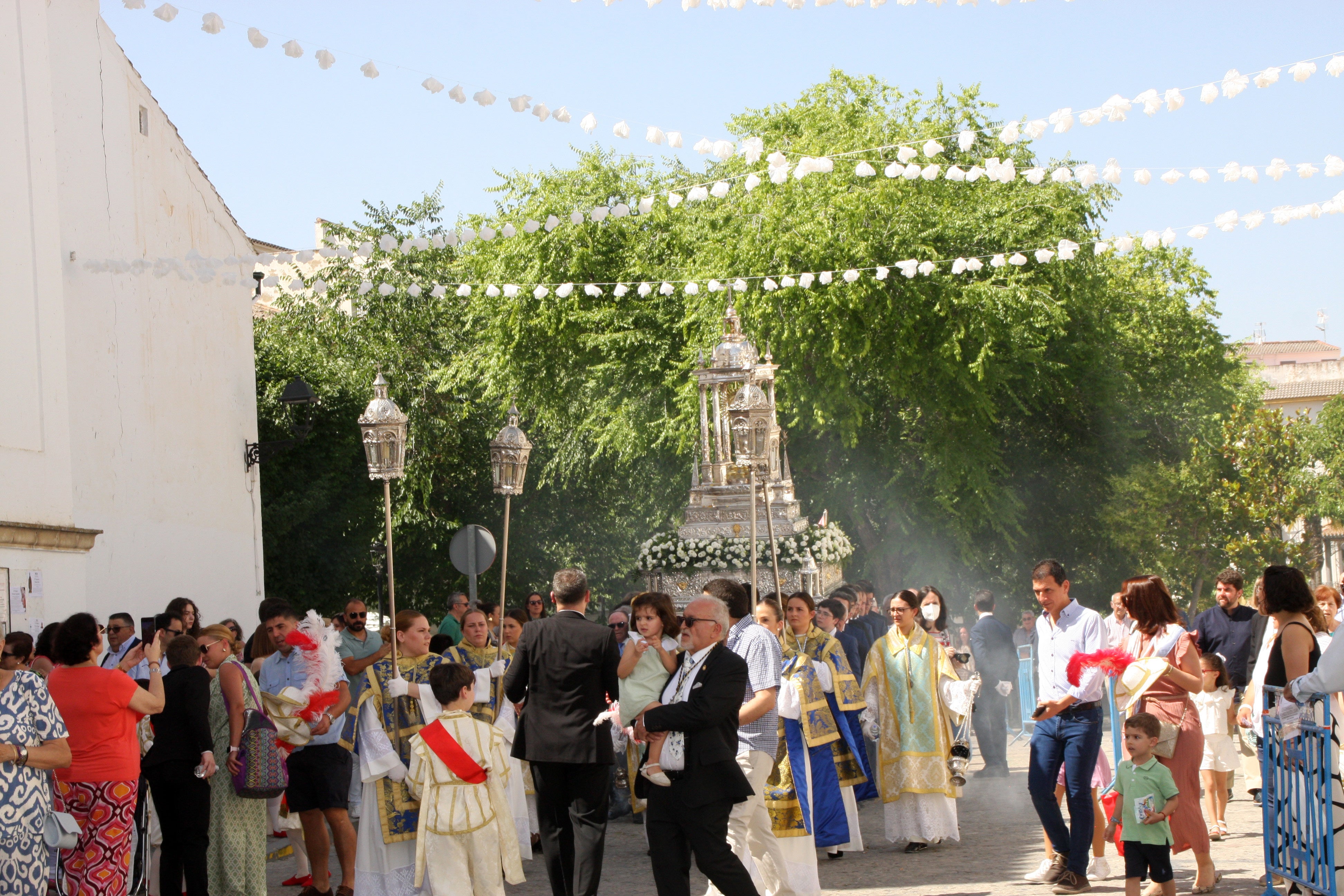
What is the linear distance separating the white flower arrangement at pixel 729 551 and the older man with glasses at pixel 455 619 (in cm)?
315

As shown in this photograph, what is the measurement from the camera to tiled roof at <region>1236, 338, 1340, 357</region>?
328ft

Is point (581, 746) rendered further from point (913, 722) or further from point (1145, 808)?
point (913, 722)

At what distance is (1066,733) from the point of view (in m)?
8.51

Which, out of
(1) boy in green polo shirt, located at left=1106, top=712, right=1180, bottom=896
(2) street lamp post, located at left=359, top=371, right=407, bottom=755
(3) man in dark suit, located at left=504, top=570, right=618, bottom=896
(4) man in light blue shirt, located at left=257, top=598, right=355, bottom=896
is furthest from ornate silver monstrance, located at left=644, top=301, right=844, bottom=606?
(1) boy in green polo shirt, located at left=1106, top=712, right=1180, bottom=896

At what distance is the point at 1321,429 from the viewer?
5344 centimetres

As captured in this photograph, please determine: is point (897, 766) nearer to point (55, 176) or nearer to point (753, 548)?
point (753, 548)

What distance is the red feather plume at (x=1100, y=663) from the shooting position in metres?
8.25

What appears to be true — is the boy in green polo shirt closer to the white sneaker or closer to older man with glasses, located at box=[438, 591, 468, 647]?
the white sneaker

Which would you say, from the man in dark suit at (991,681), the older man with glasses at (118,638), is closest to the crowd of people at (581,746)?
the older man with glasses at (118,638)

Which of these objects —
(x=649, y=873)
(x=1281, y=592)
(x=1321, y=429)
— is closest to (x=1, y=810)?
(x=649, y=873)

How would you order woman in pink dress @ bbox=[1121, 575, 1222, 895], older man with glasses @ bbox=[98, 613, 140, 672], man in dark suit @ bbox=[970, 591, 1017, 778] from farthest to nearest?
1. man in dark suit @ bbox=[970, 591, 1017, 778]
2. older man with glasses @ bbox=[98, 613, 140, 672]
3. woman in pink dress @ bbox=[1121, 575, 1222, 895]

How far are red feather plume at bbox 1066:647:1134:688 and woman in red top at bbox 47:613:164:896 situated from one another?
197 inches

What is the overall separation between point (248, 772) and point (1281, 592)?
5.80 meters

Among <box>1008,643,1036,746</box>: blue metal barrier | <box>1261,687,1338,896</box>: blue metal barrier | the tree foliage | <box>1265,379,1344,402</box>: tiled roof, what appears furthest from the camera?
<box>1265,379,1344,402</box>: tiled roof
